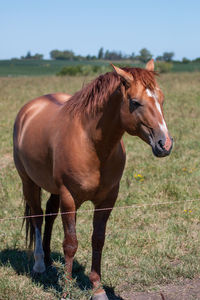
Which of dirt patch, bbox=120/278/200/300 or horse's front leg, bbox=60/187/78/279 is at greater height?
horse's front leg, bbox=60/187/78/279

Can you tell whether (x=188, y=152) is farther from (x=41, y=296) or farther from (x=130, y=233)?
(x=41, y=296)

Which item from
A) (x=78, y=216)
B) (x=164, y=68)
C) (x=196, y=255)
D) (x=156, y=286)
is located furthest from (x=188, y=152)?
(x=164, y=68)

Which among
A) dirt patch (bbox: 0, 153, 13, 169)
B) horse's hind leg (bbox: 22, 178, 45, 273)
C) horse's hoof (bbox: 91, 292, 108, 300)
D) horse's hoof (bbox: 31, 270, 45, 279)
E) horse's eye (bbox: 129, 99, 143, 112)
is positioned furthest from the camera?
dirt patch (bbox: 0, 153, 13, 169)

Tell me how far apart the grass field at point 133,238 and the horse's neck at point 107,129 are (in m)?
0.66

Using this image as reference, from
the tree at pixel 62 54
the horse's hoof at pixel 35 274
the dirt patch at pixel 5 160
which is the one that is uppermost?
the tree at pixel 62 54

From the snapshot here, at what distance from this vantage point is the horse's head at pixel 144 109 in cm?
284

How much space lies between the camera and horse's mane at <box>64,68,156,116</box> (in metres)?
3.00

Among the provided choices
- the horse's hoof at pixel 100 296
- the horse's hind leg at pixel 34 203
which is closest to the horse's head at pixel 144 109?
the horse's hoof at pixel 100 296

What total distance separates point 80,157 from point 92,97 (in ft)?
1.73

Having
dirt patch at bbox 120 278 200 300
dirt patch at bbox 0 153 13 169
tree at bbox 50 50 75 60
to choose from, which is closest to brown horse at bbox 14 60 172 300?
dirt patch at bbox 120 278 200 300

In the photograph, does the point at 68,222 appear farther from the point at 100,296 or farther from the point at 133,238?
the point at 133,238

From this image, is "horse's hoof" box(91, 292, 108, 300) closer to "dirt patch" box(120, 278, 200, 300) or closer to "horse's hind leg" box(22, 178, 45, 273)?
"dirt patch" box(120, 278, 200, 300)

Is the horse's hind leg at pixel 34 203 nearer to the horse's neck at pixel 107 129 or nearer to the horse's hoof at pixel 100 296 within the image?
the horse's hoof at pixel 100 296

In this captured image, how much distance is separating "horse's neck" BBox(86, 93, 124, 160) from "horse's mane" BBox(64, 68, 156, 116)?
0.07 metres
